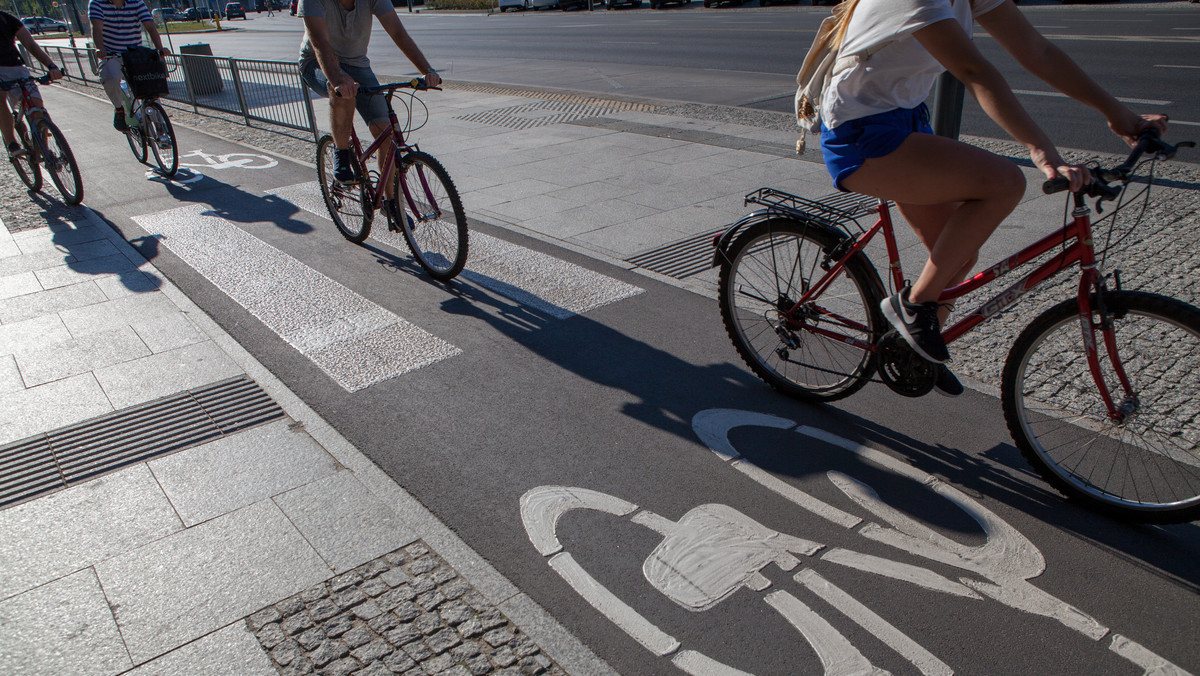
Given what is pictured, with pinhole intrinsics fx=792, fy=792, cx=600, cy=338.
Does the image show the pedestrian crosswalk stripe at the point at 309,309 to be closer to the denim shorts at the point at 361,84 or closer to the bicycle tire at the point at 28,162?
the denim shorts at the point at 361,84

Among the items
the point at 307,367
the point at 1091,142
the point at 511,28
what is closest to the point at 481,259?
the point at 307,367

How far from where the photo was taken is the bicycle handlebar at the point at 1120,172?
2.45 metres

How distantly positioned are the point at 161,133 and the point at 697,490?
8.43m

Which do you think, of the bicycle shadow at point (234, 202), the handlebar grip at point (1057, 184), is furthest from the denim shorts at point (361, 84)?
the handlebar grip at point (1057, 184)

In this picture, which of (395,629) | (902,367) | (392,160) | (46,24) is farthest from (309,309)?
(46,24)

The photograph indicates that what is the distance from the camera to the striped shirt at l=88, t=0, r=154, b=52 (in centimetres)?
915

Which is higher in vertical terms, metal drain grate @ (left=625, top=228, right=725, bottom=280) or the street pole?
the street pole

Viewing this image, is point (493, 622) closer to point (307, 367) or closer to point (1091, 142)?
point (307, 367)

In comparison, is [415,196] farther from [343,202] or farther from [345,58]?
[345,58]

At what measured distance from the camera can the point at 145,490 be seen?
337 cm

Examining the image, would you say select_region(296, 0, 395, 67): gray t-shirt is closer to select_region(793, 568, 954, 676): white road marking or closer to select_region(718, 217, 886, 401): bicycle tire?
select_region(718, 217, 886, 401): bicycle tire

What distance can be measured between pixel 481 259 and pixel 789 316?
2.96 m

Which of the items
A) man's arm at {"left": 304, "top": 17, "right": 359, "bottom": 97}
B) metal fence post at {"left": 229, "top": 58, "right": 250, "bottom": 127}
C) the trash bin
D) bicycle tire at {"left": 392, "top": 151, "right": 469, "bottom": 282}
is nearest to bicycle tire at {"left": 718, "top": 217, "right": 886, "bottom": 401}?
bicycle tire at {"left": 392, "top": 151, "right": 469, "bottom": 282}

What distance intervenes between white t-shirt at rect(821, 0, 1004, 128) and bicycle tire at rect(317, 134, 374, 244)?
165 inches
